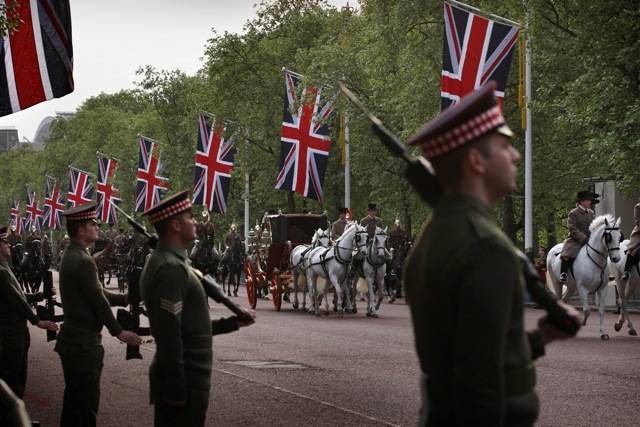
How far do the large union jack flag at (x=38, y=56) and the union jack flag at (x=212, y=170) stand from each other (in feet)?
129

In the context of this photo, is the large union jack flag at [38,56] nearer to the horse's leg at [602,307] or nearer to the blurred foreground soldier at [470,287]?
the horse's leg at [602,307]

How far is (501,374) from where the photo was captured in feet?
12.8

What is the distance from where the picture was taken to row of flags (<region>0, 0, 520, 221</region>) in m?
16.5

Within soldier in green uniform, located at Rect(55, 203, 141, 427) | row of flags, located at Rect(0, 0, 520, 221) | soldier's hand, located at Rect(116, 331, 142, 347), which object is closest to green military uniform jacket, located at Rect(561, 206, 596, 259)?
row of flags, located at Rect(0, 0, 520, 221)

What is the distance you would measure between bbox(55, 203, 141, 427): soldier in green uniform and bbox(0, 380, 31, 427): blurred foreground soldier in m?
4.59

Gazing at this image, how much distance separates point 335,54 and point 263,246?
1615 cm

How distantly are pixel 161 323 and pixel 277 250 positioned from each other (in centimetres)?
2797

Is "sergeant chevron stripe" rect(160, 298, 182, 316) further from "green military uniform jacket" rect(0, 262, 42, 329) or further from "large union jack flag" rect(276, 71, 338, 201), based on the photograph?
"large union jack flag" rect(276, 71, 338, 201)

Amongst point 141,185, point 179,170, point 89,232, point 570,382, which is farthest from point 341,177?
point 89,232

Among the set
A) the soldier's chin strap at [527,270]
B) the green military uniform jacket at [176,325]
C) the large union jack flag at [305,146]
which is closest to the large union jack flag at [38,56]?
the green military uniform jacket at [176,325]

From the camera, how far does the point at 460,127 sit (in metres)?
4.08

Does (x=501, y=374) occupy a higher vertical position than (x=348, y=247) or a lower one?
lower

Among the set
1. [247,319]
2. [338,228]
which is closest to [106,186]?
[338,228]

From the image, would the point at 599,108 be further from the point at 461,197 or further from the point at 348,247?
the point at 461,197
